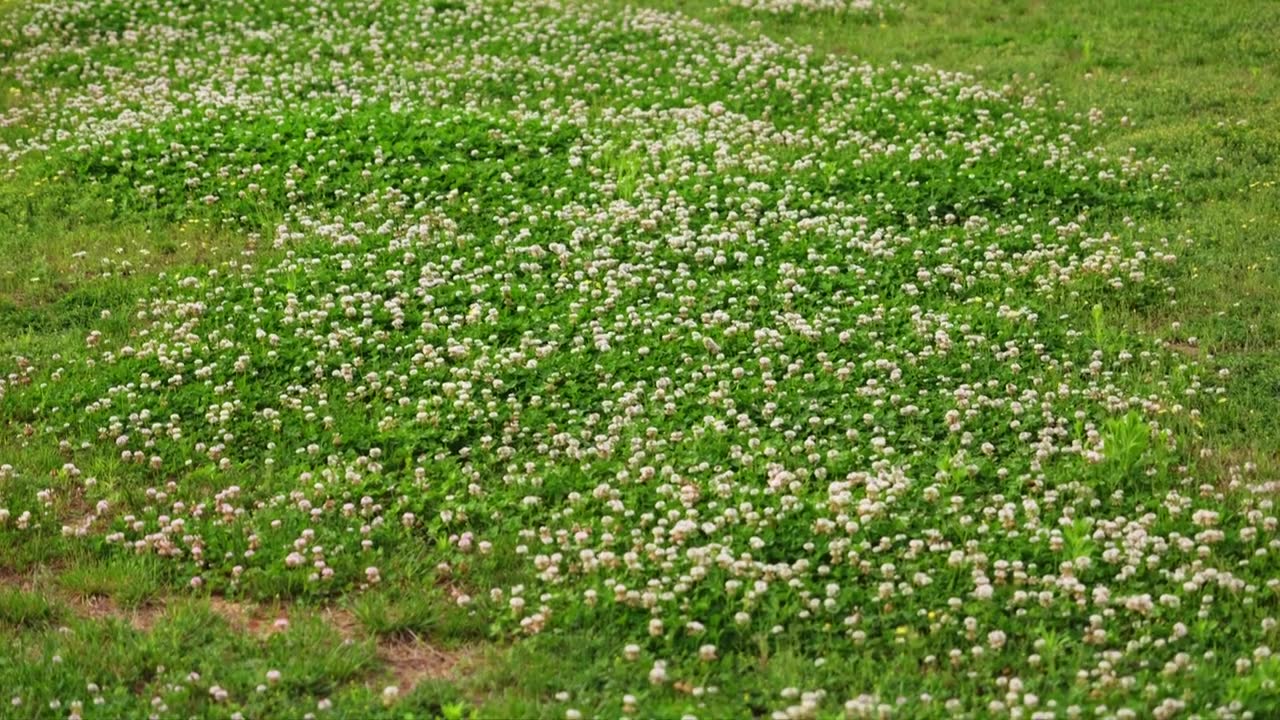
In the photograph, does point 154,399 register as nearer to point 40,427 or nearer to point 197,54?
point 40,427

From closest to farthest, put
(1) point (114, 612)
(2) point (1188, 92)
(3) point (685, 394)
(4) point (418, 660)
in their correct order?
(4) point (418, 660)
(1) point (114, 612)
(3) point (685, 394)
(2) point (1188, 92)

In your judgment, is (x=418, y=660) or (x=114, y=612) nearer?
(x=418, y=660)

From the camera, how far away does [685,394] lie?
10.3 m

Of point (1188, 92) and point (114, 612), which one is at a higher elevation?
point (1188, 92)

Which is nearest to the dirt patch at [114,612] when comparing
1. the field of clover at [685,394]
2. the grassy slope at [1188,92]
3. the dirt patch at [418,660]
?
the field of clover at [685,394]

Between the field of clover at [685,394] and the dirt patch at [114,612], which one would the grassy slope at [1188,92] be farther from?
the dirt patch at [114,612]

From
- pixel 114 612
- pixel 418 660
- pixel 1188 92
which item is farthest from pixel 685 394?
pixel 1188 92

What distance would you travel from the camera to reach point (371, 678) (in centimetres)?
766

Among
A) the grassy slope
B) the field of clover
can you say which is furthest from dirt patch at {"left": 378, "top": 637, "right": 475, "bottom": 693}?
the grassy slope

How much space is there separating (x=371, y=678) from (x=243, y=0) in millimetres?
14892

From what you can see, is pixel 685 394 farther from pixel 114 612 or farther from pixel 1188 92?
pixel 1188 92

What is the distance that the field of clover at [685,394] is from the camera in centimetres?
776

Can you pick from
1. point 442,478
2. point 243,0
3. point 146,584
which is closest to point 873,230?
point 442,478

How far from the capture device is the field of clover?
25.5 feet
